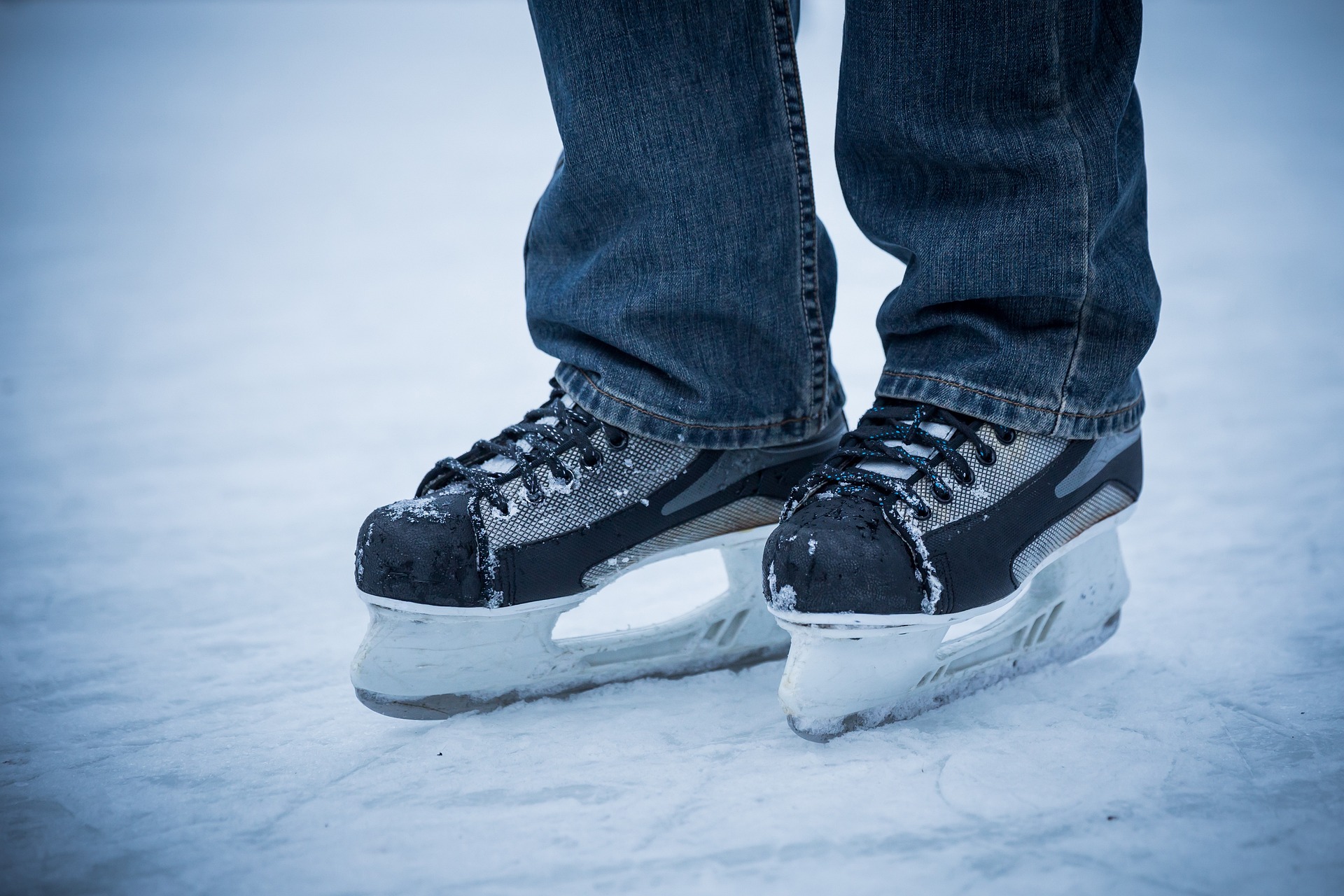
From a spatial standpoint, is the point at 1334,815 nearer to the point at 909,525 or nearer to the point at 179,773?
the point at 909,525

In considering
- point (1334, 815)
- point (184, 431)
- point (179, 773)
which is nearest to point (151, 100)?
point (184, 431)

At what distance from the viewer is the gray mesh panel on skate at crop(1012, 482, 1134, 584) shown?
69cm

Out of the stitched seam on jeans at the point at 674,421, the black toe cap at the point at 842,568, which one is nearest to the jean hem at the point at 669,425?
the stitched seam on jeans at the point at 674,421

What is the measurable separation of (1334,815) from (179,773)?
0.69 m

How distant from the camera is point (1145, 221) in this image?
0.74 meters

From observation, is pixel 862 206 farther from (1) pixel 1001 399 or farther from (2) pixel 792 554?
(2) pixel 792 554

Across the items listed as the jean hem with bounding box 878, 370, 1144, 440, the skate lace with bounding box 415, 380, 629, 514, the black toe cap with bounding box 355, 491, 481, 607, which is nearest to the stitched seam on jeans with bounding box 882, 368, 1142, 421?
the jean hem with bounding box 878, 370, 1144, 440

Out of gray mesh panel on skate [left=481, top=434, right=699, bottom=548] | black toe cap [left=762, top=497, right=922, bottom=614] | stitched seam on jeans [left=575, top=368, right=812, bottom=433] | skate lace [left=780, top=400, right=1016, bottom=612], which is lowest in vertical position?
black toe cap [left=762, top=497, right=922, bottom=614]

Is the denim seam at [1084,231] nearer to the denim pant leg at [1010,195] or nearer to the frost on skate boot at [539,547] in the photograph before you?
the denim pant leg at [1010,195]

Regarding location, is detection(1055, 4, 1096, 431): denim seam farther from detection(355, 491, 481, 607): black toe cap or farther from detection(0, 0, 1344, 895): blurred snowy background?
detection(355, 491, 481, 607): black toe cap

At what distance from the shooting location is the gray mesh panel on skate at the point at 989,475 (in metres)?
0.65

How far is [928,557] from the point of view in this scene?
629mm

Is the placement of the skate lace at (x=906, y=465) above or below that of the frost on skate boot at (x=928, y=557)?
above

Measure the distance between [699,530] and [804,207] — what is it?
0.25m
